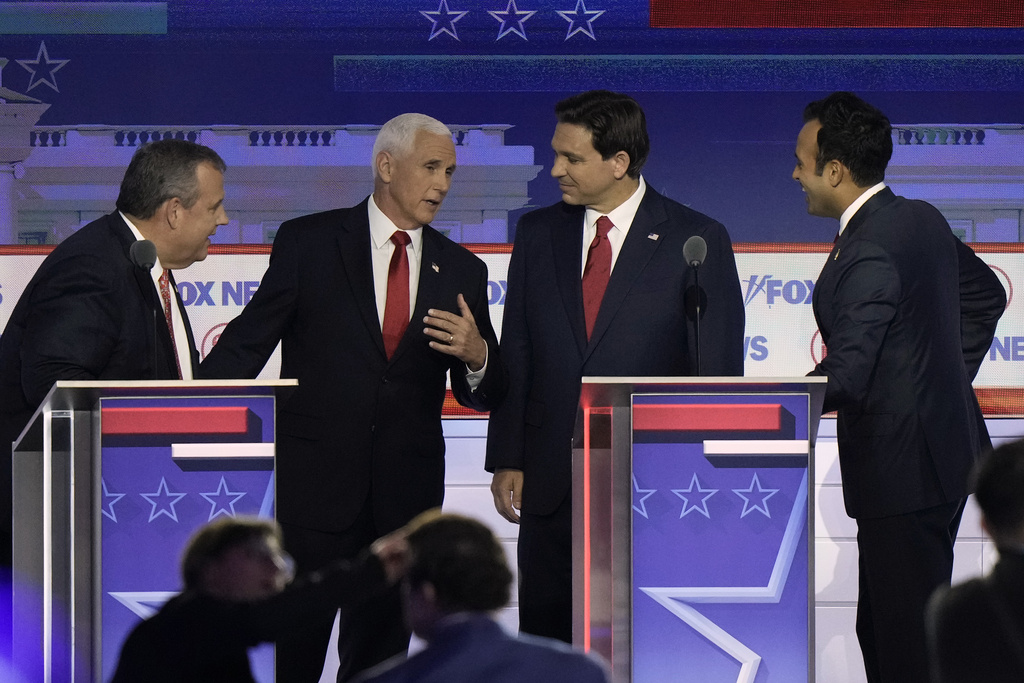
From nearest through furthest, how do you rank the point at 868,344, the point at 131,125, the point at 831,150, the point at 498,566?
the point at 498,566
the point at 868,344
the point at 831,150
the point at 131,125

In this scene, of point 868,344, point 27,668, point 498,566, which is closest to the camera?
point 498,566

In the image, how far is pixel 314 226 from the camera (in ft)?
12.3

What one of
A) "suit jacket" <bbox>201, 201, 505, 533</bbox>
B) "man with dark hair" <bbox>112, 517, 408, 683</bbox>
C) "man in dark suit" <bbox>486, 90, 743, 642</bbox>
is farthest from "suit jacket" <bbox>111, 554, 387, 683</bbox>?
"man in dark suit" <bbox>486, 90, 743, 642</bbox>

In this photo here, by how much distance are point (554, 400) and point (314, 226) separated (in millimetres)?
837

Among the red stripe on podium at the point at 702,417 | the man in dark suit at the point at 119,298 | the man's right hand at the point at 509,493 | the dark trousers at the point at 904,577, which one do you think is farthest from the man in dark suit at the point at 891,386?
the man in dark suit at the point at 119,298

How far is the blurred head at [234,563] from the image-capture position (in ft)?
7.16

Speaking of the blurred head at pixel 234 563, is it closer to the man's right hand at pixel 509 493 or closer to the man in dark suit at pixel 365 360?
the man in dark suit at pixel 365 360

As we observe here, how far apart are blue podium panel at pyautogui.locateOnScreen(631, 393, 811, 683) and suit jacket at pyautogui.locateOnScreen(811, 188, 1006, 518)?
576 millimetres

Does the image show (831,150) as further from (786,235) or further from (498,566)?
(498,566)

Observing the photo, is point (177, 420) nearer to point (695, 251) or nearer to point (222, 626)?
point (222, 626)

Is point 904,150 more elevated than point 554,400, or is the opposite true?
point 904,150

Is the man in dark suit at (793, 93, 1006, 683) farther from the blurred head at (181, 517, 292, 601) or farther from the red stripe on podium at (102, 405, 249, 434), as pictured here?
the blurred head at (181, 517, 292, 601)

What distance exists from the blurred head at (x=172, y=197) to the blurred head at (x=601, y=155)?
97 centimetres

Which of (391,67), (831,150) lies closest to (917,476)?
(831,150)
